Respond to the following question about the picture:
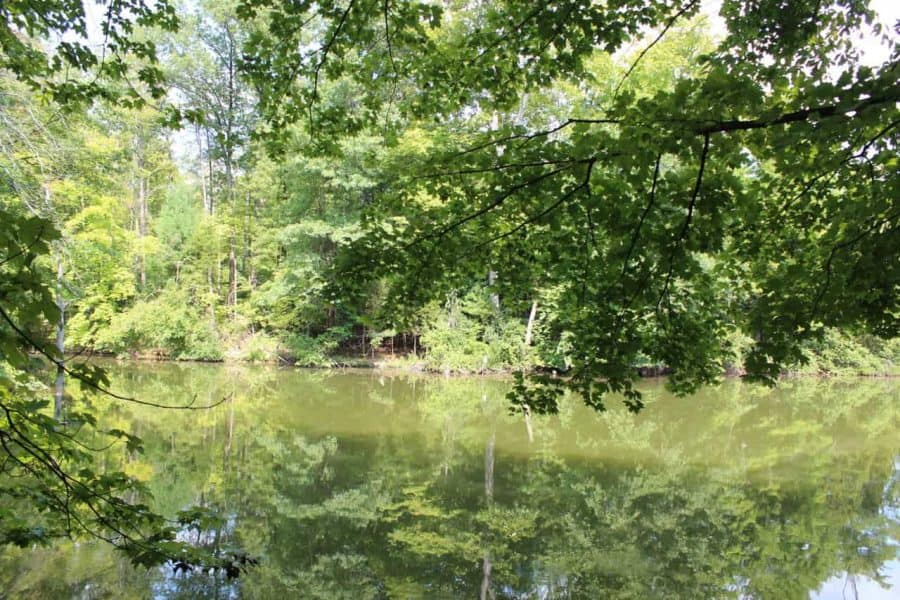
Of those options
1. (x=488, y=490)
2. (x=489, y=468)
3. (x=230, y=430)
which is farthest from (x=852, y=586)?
(x=230, y=430)

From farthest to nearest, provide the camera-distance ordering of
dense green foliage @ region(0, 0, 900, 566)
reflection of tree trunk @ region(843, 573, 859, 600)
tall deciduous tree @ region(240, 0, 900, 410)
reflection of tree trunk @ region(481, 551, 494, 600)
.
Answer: reflection of tree trunk @ region(843, 573, 859, 600) → reflection of tree trunk @ region(481, 551, 494, 600) → tall deciduous tree @ region(240, 0, 900, 410) → dense green foliage @ region(0, 0, 900, 566)

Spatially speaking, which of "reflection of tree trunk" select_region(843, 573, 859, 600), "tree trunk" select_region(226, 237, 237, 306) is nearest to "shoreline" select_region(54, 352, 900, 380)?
"tree trunk" select_region(226, 237, 237, 306)

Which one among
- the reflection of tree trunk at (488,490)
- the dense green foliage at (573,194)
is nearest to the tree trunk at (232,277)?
the reflection of tree trunk at (488,490)

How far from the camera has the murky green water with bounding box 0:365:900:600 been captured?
197 inches

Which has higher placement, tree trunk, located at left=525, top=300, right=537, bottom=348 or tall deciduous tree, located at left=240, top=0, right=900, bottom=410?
tall deciduous tree, located at left=240, top=0, right=900, bottom=410

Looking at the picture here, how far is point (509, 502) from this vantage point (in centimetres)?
698

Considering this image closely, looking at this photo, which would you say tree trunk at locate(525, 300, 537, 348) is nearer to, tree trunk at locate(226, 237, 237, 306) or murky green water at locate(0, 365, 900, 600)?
murky green water at locate(0, 365, 900, 600)

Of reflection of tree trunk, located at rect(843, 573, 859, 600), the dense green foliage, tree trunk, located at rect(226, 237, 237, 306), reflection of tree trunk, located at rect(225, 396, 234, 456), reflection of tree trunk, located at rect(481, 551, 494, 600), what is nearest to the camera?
the dense green foliage

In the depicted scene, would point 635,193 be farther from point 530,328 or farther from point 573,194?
point 530,328

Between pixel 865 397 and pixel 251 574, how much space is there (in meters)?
17.3

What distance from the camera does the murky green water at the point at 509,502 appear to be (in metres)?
4.99

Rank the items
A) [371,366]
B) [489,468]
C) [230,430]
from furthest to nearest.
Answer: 1. [371,366]
2. [230,430]
3. [489,468]

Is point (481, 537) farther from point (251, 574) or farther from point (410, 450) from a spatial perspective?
point (410, 450)

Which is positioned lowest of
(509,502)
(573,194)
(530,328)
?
(509,502)
